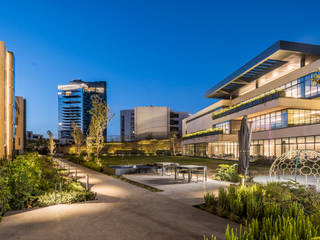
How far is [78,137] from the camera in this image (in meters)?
40.1

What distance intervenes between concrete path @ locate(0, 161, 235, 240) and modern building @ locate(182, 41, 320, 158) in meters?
22.6

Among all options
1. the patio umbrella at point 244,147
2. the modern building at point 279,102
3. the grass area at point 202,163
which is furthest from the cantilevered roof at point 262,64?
the patio umbrella at point 244,147

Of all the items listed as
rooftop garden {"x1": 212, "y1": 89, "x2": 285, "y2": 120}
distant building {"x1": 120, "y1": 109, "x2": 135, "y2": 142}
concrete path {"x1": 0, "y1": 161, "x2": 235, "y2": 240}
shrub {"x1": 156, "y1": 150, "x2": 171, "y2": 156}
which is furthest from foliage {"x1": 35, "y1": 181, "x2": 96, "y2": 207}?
distant building {"x1": 120, "y1": 109, "x2": 135, "y2": 142}

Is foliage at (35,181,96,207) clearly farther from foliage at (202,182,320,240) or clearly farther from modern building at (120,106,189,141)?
modern building at (120,106,189,141)

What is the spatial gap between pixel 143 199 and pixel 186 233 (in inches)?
141

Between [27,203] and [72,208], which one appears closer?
[72,208]

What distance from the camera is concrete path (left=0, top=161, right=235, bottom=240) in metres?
5.07

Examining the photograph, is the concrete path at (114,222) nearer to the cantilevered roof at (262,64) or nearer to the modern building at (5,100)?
the modern building at (5,100)

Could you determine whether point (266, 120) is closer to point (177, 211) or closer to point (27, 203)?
point (177, 211)

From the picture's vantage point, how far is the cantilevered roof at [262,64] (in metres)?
26.0

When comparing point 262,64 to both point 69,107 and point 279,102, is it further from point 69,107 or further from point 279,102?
point 69,107

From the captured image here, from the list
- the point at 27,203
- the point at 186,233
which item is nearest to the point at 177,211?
the point at 186,233

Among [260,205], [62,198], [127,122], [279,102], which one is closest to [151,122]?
[127,122]

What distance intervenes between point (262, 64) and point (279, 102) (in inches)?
244
